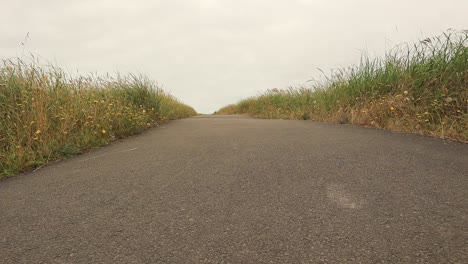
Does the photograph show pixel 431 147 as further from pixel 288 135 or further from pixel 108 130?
pixel 108 130

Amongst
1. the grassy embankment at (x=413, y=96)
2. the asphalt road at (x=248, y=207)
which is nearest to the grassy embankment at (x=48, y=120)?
the asphalt road at (x=248, y=207)

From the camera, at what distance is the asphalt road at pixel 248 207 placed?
1.55m

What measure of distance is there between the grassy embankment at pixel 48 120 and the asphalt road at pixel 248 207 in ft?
1.52

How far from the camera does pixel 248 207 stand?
206 cm

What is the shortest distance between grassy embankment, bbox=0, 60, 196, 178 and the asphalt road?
1.52ft

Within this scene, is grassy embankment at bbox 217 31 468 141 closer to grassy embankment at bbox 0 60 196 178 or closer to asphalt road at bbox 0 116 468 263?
asphalt road at bbox 0 116 468 263

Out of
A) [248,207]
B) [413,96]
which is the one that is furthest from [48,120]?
[413,96]

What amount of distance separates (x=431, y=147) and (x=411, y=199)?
1.74 metres

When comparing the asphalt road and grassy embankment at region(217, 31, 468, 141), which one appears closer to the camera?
the asphalt road

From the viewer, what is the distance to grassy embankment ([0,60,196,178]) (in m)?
3.67

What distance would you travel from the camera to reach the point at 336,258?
4.77ft

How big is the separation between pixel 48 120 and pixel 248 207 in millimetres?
3427

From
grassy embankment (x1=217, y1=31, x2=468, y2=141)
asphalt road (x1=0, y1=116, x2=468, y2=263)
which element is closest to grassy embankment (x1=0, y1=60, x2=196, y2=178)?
asphalt road (x1=0, y1=116, x2=468, y2=263)

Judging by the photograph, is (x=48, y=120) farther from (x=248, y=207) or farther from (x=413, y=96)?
(x=413, y=96)
